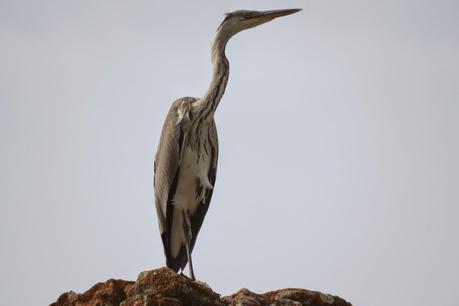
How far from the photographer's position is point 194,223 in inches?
424

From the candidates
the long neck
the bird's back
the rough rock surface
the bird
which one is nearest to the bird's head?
the long neck

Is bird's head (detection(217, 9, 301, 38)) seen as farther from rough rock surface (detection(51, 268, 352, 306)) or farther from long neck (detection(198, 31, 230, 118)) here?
rough rock surface (detection(51, 268, 352, 306))

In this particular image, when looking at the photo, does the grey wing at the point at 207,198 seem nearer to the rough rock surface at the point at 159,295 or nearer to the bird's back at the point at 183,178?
the bird's back at the point at 183,178

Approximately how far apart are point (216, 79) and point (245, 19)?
1.13 metres

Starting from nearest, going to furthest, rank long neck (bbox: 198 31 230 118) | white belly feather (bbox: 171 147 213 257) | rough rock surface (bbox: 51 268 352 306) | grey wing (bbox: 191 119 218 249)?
rough rock surface (bbox: 51 268 352 306) → white belly feather (bbox: 171 147 213 257) → grey wing (bbox: 191 119 218 249) → long neck (bbox: 198 31 230 118)

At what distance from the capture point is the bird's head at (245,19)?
451 inches

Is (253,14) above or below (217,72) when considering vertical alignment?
above

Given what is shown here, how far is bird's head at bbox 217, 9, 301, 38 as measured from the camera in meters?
11.5

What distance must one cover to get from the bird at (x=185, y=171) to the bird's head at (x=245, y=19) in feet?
2.31

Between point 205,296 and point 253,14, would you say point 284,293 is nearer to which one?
point 205,296

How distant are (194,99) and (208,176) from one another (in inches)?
43.9

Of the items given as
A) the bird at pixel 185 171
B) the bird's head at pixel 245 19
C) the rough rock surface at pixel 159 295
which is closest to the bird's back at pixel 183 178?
the bird at pixel 185 171

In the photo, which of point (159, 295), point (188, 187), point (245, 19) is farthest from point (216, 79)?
point (159, 295)

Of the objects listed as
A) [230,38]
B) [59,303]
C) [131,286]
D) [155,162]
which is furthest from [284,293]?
[230,38]
